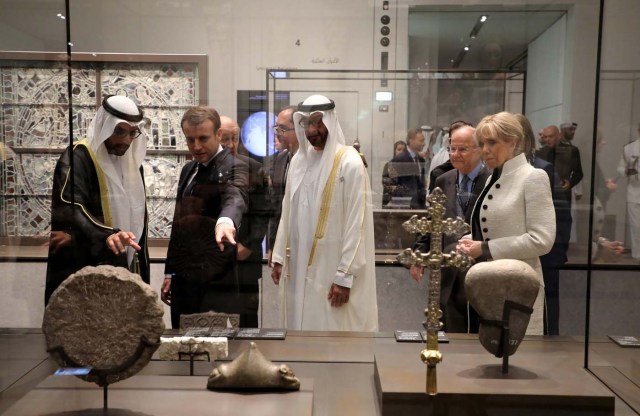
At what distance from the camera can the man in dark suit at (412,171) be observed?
293cm

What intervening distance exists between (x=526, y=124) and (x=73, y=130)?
1807 mm

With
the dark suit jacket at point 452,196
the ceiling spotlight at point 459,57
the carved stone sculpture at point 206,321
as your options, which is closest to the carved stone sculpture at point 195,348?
the carved stone sculpture at point 206,321

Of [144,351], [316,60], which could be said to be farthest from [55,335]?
[316,60]

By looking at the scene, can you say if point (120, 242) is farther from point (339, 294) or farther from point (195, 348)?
point (339, 294)

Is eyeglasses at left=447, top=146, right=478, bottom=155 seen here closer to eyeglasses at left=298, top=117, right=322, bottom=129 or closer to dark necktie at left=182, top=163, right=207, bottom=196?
eyeglasses at left=298, top=117, right=322, bottom=129

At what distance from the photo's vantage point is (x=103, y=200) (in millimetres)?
2676

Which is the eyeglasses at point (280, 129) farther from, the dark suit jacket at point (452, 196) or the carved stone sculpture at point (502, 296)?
the carved stone sculpture at point (502, 296)

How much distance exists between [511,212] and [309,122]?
884mm

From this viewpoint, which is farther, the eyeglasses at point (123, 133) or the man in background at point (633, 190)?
the eyeglasses at point (123, 133)

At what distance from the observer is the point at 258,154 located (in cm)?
298

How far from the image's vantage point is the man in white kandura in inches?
110

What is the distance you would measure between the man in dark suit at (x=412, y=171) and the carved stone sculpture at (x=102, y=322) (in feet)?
4.86

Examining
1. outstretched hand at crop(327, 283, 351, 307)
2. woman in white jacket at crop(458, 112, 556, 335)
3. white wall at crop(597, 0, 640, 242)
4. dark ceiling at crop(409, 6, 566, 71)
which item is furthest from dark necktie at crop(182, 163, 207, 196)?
white wall at crop(597, 0, 640, 242)

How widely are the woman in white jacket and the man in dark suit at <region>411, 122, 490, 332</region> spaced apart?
0.40 ft
